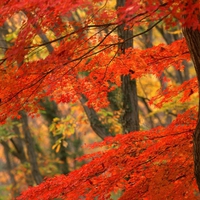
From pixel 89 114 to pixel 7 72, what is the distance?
4788 mm

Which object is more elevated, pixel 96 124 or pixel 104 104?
pixel 104 104

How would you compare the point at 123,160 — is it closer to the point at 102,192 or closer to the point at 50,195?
the point at 102,192

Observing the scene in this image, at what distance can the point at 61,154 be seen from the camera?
16.9 meters

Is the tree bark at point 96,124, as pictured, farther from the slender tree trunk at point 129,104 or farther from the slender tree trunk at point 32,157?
the slender tree trunk at point 32,157

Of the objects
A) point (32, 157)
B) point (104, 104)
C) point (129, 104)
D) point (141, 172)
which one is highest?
point (104, 104)

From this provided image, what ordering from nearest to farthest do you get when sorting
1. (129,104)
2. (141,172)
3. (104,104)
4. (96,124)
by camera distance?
(141,172), (104,104), (129,104), (96,124)

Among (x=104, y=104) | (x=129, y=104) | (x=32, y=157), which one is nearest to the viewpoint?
(x=104, y=104)

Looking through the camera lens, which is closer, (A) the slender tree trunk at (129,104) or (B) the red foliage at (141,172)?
(B) the red foliage at (141,172)

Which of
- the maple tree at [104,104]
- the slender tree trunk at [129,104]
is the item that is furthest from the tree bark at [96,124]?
the maple tree at [104,104]

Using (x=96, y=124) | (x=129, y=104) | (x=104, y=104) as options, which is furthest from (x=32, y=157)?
(x=104, y=104)

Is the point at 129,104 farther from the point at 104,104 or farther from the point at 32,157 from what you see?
the point at 32,157

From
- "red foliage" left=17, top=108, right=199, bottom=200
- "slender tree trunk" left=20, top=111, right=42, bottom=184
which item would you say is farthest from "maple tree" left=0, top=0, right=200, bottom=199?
"slender tree trunk" left=20, top=111, right=42, bottom=184

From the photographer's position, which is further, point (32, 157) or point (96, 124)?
point (32, 157)

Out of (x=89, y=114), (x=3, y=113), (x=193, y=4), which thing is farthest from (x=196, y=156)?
(x=89, y=114)
